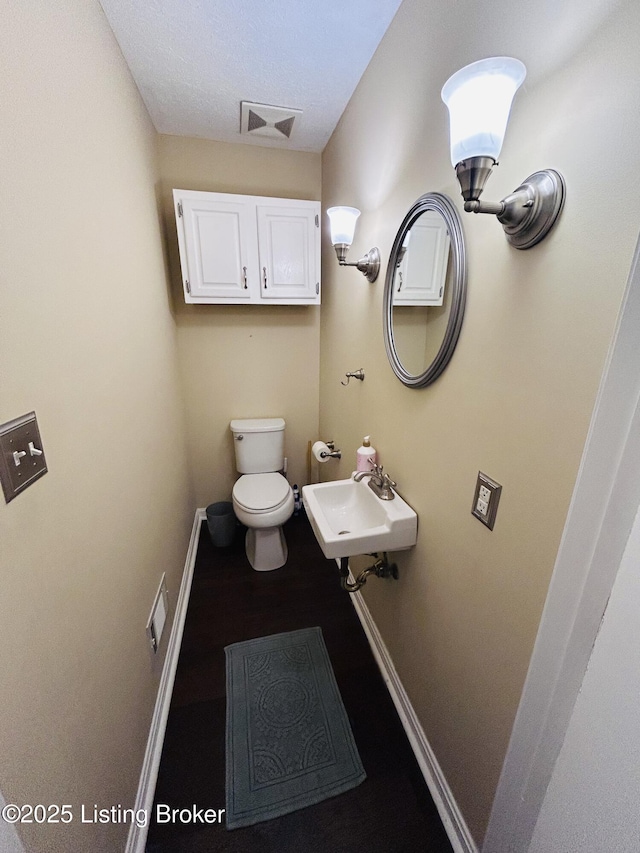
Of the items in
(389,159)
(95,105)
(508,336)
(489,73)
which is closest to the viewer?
(489,73)

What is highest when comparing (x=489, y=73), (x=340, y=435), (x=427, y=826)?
(x=489, y=73)

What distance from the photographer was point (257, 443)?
2.31 meters

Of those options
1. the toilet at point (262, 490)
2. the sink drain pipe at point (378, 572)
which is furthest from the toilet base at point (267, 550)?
the sink drain pipe at point (378, 572)

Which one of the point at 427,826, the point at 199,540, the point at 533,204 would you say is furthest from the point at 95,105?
the point at 427,826

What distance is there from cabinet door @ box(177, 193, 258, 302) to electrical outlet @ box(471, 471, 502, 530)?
67.9 inches

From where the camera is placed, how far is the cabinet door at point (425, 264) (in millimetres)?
942

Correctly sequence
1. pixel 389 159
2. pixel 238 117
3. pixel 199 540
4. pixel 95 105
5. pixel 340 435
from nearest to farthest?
pixel 95 105 → pixel 389 159 → pixel 238 117 → pixel 340 435 → pixel 199 540

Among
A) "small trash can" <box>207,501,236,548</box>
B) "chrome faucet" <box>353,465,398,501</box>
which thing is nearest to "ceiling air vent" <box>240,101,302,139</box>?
"chrome faucet" <box>353,465,398,501</box>

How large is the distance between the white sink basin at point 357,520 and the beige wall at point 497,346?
60 millimetres

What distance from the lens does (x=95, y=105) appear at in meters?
0.98

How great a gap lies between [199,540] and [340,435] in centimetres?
131

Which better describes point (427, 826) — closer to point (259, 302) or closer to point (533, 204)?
point (533, 204)

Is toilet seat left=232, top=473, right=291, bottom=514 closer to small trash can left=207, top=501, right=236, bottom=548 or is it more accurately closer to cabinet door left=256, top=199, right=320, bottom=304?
small trash can left=207, top=501, right=236, bottom=548

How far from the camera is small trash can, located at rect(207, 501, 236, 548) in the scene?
2.24 metres
